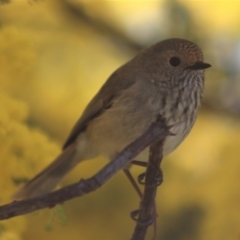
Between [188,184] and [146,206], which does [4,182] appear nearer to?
[146,206]

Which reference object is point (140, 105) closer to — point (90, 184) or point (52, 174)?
point (52, 174)

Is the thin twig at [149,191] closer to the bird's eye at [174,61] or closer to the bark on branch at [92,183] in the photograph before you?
the bark on branch at [92,183]

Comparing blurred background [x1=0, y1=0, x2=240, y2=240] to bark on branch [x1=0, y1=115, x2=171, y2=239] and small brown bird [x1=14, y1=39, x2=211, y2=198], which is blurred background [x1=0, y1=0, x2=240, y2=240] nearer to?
small brown bird [x1=14, y1=39, x2=211, y2=198]

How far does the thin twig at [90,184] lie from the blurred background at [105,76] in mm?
467

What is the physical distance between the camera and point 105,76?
132 centimetres

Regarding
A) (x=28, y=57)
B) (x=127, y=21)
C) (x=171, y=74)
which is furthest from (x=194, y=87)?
(x=127, y=21)

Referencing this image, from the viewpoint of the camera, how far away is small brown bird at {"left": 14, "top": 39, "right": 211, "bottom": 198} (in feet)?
2.91

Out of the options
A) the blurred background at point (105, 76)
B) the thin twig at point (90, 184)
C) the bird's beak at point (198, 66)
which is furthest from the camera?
the blurred background at point (105, 76)

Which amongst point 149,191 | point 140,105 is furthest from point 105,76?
point 149,191

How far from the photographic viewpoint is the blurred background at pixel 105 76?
1.12 m

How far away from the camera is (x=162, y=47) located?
0.95m

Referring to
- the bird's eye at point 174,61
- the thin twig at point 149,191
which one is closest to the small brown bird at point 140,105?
the bird's eye at point 174,61

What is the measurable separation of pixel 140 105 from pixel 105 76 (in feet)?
1.39

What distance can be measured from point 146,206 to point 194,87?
0.33 metres
